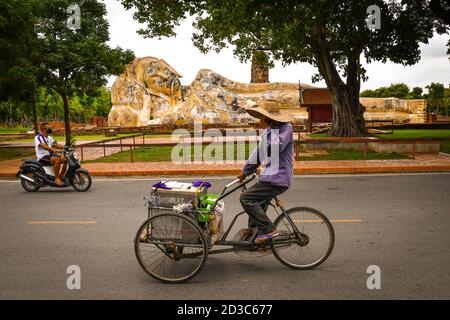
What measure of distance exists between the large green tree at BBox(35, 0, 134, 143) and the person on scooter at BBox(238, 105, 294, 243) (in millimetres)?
18938

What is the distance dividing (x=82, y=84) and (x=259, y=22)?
10.9m

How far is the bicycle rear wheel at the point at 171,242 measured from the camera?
4.64m

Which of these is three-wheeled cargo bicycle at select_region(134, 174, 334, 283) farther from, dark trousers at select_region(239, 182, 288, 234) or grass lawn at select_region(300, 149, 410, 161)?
grass lawn at select_region(300, 149, 410, 161)

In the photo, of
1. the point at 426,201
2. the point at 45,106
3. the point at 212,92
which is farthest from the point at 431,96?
the point at 426,201

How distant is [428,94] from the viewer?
321 feet

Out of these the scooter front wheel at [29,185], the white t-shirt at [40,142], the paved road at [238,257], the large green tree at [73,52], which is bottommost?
the paved road at [238,257]

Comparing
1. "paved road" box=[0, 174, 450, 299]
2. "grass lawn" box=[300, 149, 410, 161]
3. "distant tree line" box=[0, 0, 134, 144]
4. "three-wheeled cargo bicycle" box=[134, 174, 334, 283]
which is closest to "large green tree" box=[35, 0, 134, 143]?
"distant tree line" box=[0, 0, 134, 144]

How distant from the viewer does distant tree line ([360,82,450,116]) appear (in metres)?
92.4

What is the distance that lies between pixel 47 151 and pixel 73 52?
533 inches

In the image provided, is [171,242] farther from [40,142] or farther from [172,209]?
[40,142]

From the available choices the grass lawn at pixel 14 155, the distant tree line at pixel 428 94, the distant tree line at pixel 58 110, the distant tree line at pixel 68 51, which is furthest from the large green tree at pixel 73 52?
the distant tree line at pixel 428 94

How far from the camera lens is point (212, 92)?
139 ft

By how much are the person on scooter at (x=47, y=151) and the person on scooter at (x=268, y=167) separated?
265 inches

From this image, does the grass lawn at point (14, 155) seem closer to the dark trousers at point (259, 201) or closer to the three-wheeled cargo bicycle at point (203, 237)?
the three-wheeled cargo bicycle at point (203, 237)
